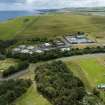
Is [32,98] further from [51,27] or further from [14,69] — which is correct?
[51,27]

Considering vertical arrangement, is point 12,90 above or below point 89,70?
above

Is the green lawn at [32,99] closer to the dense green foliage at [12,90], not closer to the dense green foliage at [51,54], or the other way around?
the dense green foliage at [12,90]

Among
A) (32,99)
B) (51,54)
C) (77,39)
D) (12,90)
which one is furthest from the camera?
(77,39)

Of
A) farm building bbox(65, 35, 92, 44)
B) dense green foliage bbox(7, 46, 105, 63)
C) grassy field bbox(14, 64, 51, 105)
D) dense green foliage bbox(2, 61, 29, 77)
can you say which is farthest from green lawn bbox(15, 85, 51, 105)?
farm building bbox(65, 35, 92, 44)

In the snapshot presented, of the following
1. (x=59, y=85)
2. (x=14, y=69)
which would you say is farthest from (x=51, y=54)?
(x=59, y=85)

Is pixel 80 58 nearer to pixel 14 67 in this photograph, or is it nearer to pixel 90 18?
pixel 14 67

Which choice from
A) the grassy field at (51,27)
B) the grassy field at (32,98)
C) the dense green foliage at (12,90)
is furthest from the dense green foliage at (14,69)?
the grassy field at (51,27)
